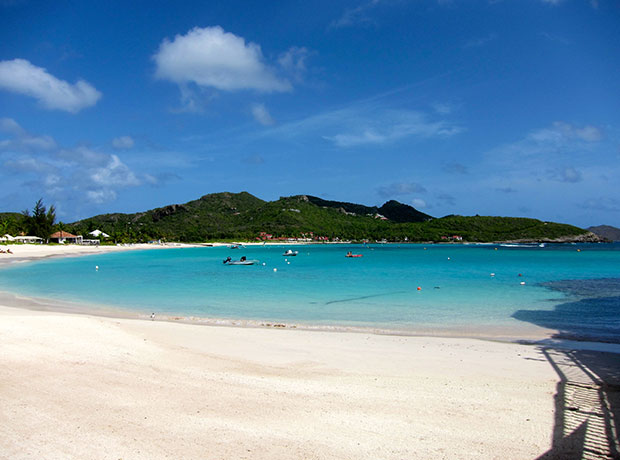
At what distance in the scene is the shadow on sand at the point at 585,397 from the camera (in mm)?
4891

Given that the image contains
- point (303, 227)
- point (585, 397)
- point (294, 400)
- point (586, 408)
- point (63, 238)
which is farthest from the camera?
point (303, 227)

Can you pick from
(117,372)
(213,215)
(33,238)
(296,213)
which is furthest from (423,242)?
(117,372)

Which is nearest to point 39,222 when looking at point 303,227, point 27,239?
point 27,239

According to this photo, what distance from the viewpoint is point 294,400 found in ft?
20.9

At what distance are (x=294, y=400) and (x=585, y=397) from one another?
4.61 metres

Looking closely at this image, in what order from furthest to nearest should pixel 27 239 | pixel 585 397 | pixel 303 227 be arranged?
1. pixel 303 227
2. pixel 27 239
3. pixel 585 397

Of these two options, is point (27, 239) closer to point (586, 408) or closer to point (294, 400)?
point (294, 400)

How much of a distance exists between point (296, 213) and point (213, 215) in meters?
36.2

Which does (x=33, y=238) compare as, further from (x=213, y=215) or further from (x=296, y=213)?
(x=296, y=213)

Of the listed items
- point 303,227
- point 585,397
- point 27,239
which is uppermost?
point 303,227

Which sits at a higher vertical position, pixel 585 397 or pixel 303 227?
pixel 303 227

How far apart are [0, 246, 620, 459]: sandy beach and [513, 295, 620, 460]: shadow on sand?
0.09 feet

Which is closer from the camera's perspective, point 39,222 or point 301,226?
point 39,222

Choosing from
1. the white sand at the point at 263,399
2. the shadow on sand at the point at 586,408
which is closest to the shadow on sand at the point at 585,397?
the shadow on sand at the point at 586,408
